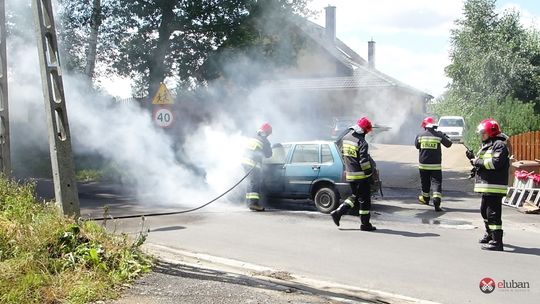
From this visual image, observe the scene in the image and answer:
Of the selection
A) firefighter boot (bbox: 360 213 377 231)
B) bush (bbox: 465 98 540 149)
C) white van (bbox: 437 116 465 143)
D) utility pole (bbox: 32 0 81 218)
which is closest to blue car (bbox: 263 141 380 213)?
firefighter boot (bbox: 360 213 377 231)

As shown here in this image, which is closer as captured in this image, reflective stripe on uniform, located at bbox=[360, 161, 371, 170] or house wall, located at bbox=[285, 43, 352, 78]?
reflective stripe on uniform, located at bbox=[360, 161, 371, 170]

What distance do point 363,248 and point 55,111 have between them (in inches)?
176

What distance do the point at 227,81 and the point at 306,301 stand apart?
14.3 meters

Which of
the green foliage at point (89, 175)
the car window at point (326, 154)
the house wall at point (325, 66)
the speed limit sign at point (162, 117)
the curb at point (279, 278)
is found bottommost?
the curb at point (279, 278)

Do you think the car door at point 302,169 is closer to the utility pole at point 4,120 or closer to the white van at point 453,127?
the utility pole at point 4,120

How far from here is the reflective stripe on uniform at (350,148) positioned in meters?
8.81

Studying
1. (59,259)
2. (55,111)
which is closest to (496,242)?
(59,259)

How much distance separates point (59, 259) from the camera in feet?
17.0

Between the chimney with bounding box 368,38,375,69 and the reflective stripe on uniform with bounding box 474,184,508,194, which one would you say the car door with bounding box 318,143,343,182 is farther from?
the chimney with bounding box 368,38,375,69

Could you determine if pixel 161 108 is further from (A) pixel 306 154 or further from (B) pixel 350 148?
(B) pixel 350 148

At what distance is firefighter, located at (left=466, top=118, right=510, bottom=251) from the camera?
7246 mm

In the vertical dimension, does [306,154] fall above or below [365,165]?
above

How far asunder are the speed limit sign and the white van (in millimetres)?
21322

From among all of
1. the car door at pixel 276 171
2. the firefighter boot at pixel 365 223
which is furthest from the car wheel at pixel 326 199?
the firefighter boot at pixel 365 223
